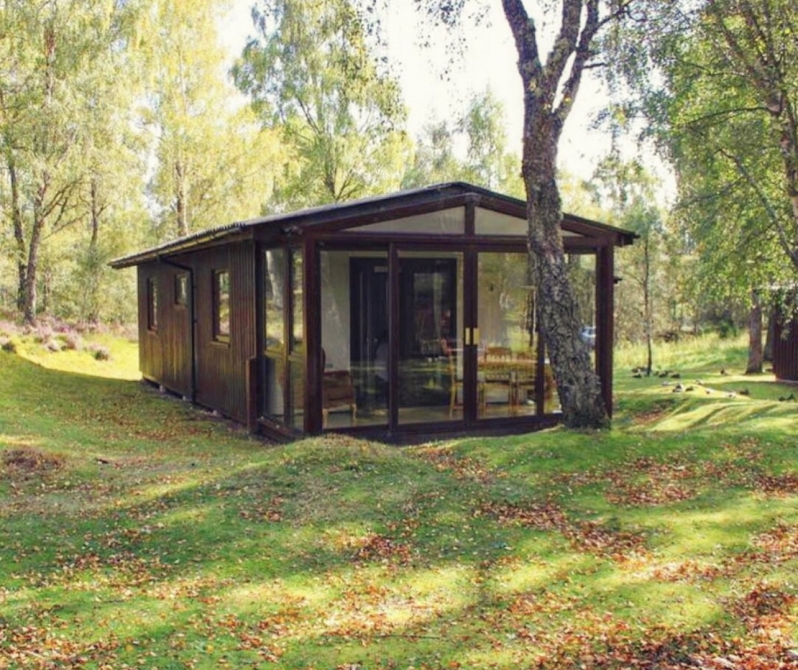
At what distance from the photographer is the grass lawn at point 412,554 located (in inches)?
131

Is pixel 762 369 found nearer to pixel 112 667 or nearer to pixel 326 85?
pixel 326 85

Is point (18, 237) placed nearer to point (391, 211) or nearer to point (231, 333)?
point (231, 333)

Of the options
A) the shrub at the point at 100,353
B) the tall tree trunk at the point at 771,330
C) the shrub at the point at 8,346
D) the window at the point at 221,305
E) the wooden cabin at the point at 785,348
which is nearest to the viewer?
the window at the point at 221,305

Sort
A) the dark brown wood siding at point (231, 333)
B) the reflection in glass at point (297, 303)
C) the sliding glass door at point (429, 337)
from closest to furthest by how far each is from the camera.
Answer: the reflection in glass at point (297, 303) → the sliding glass door at point (429, 337) → the dark brown wood siding at point (231, 333)

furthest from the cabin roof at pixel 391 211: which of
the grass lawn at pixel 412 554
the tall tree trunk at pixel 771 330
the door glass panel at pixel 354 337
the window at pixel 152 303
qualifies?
the tall tree trunk at pixel 771 330

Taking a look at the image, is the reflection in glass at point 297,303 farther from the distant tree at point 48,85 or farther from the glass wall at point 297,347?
the distant tree at point 48,85

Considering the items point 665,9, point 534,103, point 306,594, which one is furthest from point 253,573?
point 665,9

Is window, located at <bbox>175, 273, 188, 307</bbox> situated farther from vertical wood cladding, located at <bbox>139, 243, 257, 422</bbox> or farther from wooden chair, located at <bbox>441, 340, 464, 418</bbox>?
wooden chair, located at <bbox>441, 340, 464, 418</bbox>

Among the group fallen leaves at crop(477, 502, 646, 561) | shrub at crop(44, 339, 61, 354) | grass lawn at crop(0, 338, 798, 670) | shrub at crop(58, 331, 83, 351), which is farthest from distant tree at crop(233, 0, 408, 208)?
fallen leaves at crop(477, 502, 646, 561)

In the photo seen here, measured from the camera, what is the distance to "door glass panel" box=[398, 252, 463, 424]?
8562 mm

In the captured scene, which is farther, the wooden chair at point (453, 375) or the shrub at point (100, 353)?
the shrub at point (100, 353)

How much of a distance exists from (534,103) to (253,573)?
4.90 metres

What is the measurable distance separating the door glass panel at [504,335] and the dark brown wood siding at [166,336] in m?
5.66

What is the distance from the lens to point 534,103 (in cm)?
707
